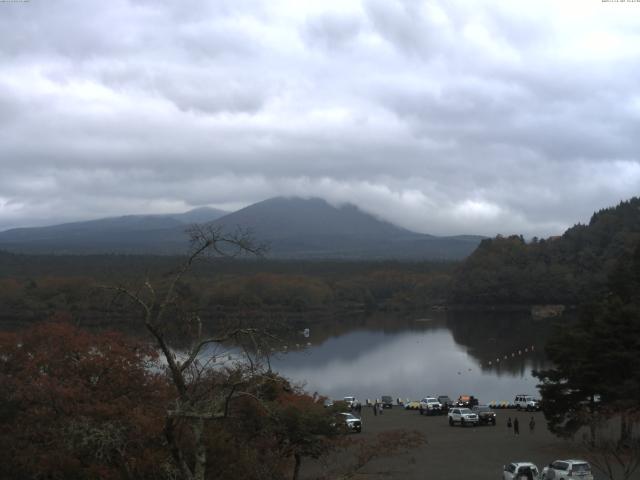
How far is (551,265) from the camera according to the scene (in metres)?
82.7

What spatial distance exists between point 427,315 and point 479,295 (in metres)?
7.78

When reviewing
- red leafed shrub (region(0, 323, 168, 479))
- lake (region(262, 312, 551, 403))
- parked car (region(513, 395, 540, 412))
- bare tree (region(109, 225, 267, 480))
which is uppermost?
bare tree (region(109, 225, 267, 480))

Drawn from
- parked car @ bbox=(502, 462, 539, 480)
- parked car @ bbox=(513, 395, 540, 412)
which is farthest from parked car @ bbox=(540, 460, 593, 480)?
parked car @ bbox=(513, 395, 540, 412)

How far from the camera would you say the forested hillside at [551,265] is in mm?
77438

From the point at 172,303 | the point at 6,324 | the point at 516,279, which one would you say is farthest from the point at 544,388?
the point at 516,279

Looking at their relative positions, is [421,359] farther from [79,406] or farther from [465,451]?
[79,406]

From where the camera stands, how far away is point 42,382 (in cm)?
1010

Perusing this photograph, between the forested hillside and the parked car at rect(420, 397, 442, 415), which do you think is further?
the forested hillside

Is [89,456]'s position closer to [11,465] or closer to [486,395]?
[11,465]

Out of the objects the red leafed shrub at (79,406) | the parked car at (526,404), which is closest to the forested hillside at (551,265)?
the parked car at (526,404)

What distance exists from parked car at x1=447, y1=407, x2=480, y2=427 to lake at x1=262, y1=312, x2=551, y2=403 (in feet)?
26.4

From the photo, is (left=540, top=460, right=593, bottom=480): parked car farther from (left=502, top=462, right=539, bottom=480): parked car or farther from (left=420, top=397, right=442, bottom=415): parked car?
(left=420, top=397, right=442, bottom=415): parked car

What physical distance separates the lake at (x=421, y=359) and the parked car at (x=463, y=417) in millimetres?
8038

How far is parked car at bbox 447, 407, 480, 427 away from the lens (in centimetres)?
2052
